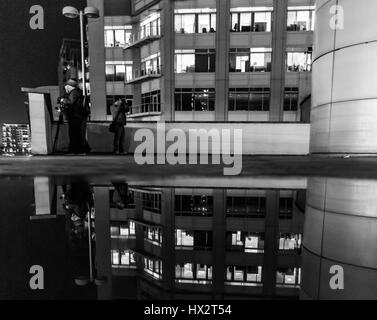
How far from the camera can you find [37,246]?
2.47 meters

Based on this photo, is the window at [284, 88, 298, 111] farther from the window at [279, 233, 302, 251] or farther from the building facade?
the window at [279, 233, 302, 251]

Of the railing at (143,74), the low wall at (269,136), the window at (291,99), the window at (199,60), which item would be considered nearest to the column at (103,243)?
the low wall at (269,136)

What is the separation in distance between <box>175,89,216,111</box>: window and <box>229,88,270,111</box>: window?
2163 mm

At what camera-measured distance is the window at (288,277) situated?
6.00 feet

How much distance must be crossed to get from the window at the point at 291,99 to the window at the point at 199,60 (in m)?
8.21

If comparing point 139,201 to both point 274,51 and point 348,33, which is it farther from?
point 274,51

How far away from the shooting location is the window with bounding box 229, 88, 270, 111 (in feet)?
93.8

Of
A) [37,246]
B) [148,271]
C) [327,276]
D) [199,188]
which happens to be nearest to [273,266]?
[327,276]

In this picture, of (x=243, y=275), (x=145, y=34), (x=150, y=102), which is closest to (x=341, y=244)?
(x=243, y=275)

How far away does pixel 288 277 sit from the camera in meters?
1.95

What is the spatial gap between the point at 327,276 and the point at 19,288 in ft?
6.78

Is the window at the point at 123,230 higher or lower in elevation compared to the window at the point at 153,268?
lower

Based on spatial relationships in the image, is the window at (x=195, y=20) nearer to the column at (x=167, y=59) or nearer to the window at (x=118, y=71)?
the column at (x=167, y=59)

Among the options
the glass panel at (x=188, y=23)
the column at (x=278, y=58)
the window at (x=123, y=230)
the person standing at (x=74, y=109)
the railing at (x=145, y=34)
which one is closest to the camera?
the window at (x=123, y=230)
